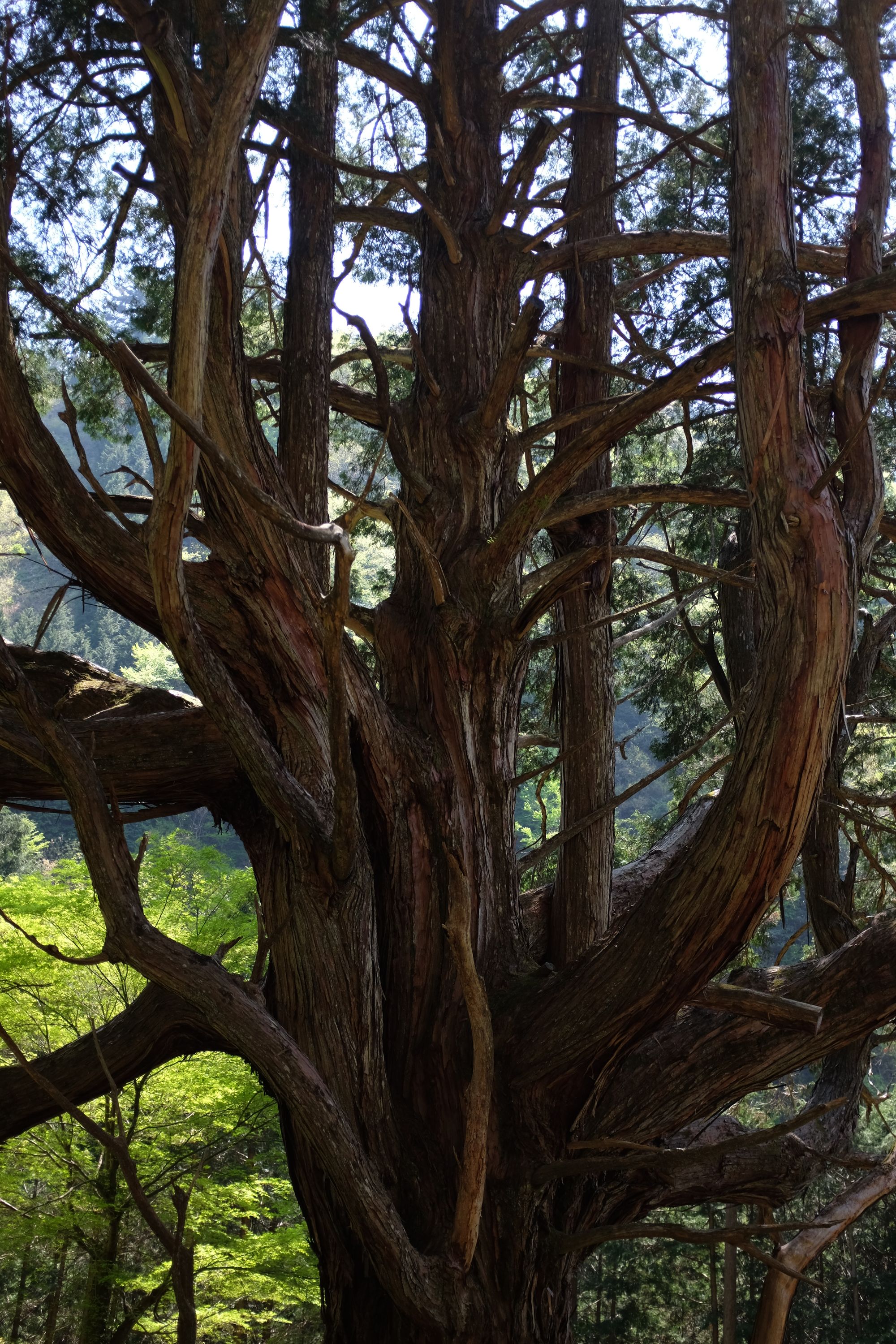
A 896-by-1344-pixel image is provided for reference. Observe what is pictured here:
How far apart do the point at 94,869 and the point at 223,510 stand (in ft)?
3.74

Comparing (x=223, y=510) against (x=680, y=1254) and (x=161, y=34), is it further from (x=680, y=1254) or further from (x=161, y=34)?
(x=680, y=1254)

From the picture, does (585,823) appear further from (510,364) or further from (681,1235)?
(510,364)

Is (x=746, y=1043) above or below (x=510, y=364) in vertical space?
below

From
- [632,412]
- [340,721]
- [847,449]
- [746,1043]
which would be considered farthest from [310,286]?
[746,1043]

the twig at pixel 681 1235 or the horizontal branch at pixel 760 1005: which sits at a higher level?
the horizontal branch at pixel 760 1005

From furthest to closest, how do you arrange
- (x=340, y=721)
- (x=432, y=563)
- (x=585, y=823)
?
(x=585, y=823) → (x=432, y=563) → (x=340, y=721)

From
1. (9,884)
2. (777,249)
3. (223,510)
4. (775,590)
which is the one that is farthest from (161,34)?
(9,884)

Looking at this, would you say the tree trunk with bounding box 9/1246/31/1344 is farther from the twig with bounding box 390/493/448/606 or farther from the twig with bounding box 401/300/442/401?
the twig with bounding box 401/300/442/401

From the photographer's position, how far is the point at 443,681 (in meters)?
3.76

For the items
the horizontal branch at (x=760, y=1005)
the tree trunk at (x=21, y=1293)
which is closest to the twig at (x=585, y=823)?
the horizontal branch at (x=760, y=1005)

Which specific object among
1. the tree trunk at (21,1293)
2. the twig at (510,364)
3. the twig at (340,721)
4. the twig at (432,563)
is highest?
the twig at (510,364)

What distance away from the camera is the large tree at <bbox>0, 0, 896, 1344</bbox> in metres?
2.68

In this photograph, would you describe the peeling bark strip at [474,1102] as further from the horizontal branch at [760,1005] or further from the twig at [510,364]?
the twig at [510,364]

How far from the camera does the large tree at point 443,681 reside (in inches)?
106
